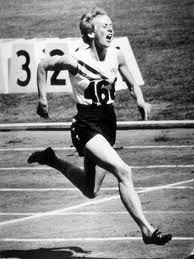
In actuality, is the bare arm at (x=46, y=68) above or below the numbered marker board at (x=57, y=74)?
above

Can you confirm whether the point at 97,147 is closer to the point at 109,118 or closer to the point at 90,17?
the point at 109,118

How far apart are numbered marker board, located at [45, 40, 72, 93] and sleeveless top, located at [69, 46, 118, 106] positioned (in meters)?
9.62

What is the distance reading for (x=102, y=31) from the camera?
25.4ft

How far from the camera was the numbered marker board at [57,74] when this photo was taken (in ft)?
57.0

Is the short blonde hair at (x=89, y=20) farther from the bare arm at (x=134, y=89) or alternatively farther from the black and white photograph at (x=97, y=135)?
the bare arm at (x=134, y=89)

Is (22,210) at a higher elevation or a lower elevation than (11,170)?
higher

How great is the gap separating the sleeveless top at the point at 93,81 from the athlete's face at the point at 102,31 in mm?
145

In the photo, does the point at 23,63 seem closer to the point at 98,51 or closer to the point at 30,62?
the point at 30,62

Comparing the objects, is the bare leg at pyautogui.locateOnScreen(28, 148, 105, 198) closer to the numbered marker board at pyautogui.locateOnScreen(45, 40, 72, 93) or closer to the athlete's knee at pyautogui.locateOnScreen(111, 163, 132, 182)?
the athlete's knee at pyautogui.locateOnScreen(111, 163, 132, 182)

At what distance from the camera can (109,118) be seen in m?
7.73

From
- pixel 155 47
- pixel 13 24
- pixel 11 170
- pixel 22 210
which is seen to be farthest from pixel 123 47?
pixel 22 210

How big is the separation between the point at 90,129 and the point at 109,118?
0.19 m

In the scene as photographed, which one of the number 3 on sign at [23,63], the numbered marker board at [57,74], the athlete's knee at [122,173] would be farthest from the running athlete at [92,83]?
the number 3 on sign at [23,63]

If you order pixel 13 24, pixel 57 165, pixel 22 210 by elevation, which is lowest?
pixel 13 24
